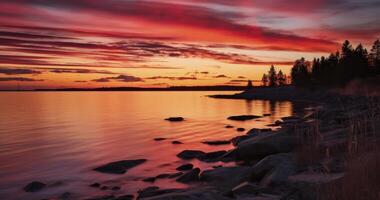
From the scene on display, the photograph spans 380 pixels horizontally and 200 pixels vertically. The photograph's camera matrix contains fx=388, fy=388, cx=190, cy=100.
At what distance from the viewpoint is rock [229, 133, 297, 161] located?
1702 centimetres

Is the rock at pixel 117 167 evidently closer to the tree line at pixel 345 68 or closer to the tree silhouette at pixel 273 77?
the tree line at pixel 345 68

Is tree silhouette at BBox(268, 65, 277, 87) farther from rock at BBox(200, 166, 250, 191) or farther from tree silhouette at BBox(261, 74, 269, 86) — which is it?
rock at BBox(200, 166, 250, 191)

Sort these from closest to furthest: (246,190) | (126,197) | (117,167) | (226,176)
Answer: (246,190) < (126,197) < (226,176) < (117,167)

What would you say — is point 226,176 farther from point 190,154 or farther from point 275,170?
point 190,154

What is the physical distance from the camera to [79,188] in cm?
1452

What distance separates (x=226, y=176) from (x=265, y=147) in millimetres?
3979

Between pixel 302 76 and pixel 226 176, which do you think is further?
pixel 302 76

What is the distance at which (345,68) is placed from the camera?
271ft

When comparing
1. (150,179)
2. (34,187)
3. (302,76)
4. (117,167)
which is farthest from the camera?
(302,76)

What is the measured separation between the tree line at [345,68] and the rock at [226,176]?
73.5m

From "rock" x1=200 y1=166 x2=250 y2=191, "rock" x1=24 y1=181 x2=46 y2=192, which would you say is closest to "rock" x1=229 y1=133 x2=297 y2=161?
"rock" x1=200 y1=166 x2=250 y2=191

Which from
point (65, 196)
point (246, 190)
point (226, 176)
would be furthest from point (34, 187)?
point (246, 190)

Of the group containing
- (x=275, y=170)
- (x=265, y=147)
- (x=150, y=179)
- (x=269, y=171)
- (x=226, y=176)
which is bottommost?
(x=150, y=179)

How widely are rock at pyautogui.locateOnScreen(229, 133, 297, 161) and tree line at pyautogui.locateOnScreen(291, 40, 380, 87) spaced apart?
69429 millimetres
